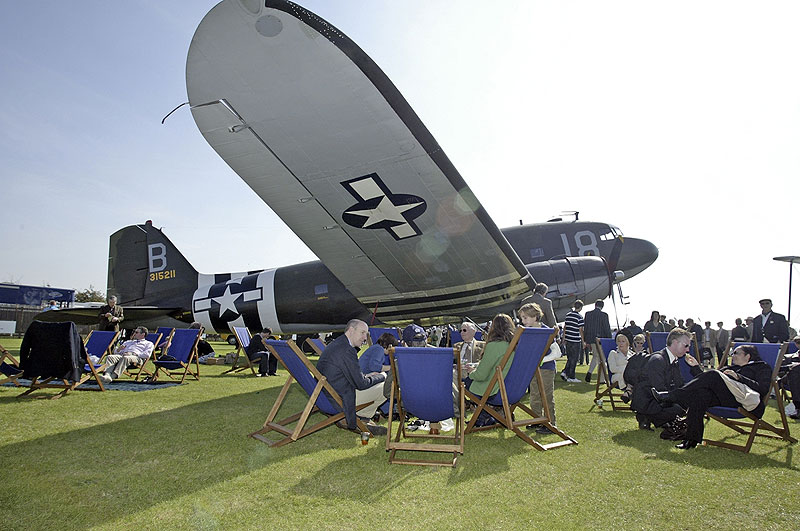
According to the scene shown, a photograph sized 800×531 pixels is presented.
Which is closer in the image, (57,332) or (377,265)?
(57,332)

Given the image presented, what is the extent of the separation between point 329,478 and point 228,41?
512 centimetres

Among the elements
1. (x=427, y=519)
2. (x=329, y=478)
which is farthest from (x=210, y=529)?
(x=427, y=519)

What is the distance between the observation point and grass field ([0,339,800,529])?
260 cm

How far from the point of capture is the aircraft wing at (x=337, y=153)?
218 inches

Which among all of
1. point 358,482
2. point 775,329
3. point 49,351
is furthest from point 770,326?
point 49,351

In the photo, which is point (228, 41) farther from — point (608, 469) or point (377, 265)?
point (608, 469)

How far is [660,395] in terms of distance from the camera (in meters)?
4.65

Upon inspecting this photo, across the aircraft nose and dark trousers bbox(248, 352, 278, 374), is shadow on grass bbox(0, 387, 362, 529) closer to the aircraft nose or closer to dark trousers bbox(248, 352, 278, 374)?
dark trousers bbox(248, 352, 278, 374)

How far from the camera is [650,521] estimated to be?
2.58m

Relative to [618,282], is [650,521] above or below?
below

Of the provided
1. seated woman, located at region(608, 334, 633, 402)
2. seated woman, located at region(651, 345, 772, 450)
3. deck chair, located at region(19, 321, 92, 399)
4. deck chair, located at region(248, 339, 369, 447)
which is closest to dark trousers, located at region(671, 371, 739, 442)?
seated woman, located at region(651, 345, 772, 450)

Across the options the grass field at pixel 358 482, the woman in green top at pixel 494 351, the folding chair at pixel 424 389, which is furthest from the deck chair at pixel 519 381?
the folding chair at pixel 424 389

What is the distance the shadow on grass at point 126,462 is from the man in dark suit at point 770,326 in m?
8.81

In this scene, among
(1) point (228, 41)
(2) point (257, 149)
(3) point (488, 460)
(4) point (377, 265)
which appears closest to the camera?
(3) point (488, 460)
